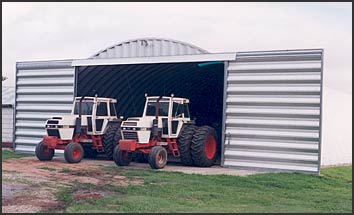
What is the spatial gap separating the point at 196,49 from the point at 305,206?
28.5 ft

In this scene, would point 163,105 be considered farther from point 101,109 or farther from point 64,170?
point 64,170

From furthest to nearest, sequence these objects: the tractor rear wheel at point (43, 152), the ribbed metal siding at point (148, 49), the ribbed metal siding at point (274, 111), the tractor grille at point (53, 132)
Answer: the ribbed metal siding at point (148, 49) < the tractor rear wheel at point (43, 152) < the tractor grille at point (53, 132) < the ribbed metal siding at point (274, 111)

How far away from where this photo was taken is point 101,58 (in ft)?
61.7

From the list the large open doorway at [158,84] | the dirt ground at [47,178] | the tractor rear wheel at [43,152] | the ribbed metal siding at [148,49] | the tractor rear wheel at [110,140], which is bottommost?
the dirt ground at [47,178]

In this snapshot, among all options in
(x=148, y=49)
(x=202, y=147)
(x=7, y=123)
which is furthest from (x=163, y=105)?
(x=7, y=123)

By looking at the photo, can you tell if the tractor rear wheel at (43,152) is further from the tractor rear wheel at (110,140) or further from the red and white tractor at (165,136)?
the red and white tractor at (165,136)

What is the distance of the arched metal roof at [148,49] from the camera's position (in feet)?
58.6

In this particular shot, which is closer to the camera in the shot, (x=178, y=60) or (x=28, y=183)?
(x=28, y=183)

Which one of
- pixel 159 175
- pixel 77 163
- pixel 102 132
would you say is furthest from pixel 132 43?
pixel 159 175

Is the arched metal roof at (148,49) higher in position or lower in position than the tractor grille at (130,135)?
higher

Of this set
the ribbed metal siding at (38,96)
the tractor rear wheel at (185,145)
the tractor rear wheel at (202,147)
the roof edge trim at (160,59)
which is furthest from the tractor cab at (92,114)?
the tractor rear wheel at (202,147)

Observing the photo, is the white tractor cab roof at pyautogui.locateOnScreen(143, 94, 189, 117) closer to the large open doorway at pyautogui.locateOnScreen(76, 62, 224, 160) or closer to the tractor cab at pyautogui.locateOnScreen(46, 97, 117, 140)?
the tractor cab at pyautogui.locateOnScreen(46, 97, 117, 140)

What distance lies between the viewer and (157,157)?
15.7 metres

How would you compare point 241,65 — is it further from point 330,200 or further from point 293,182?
point 330,200
